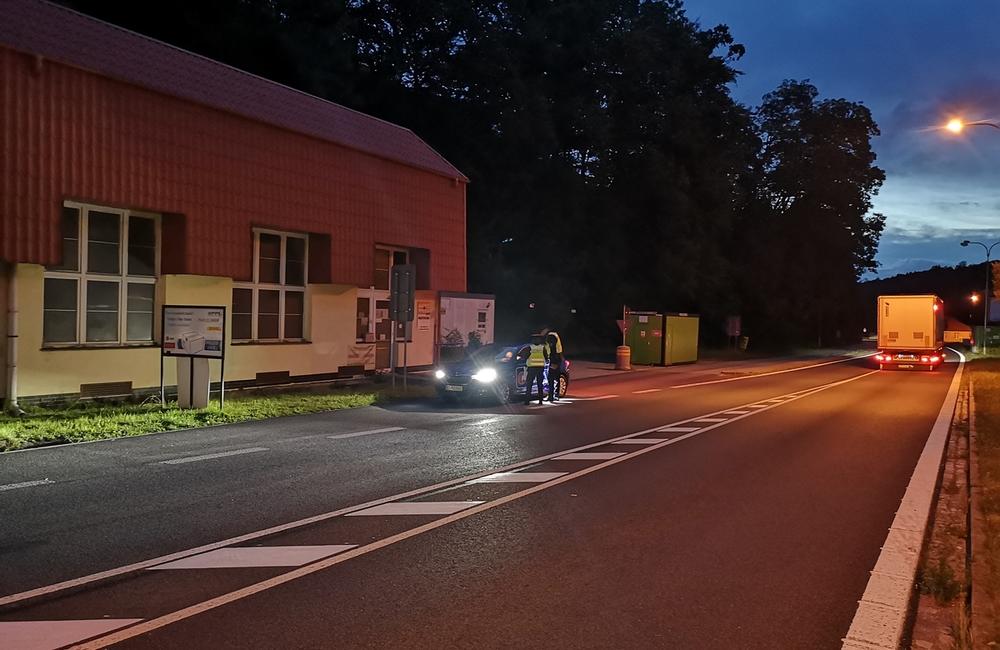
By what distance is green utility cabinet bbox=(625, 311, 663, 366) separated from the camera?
3816 centimetres

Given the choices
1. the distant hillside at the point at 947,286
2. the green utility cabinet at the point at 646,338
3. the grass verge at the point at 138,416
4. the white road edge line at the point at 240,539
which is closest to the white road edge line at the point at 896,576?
the white road edge line at the point at 240,539

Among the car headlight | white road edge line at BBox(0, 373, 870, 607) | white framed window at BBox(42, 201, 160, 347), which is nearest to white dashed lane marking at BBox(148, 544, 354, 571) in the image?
white road edge line at BBox(0, 373, 870, 607)

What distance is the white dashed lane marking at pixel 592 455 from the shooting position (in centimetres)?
1116

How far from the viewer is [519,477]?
966 centimetres

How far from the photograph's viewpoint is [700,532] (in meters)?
7.20

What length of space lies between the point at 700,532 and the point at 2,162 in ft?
46.4

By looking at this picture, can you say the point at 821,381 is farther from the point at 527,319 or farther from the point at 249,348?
the point at 249,348

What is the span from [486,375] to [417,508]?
10.2 m

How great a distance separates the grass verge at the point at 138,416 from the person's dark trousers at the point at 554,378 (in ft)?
12.3

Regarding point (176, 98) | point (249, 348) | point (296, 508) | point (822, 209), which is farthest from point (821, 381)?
point (822, 209)

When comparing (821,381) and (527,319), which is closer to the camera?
(821,381)

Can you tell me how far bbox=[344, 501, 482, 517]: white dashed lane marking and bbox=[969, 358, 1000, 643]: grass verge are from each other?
448 centimetres

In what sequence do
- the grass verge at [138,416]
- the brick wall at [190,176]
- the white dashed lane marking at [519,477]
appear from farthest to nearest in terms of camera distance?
the brick wall at [190,176] → the grass verge at [138,416] → the white dashed lane marking at [519,477]

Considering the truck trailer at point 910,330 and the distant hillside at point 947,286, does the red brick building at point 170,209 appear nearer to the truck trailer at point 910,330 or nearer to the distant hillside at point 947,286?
the truck trailer at point 910,330
